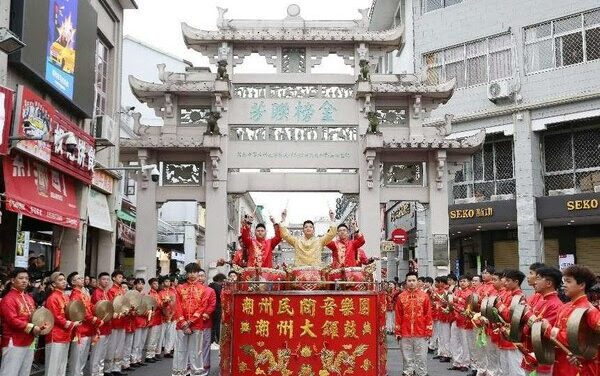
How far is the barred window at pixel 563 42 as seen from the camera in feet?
72.4

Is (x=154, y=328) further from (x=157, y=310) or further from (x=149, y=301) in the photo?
(x=149, y=301)

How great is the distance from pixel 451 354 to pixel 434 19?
16279mm

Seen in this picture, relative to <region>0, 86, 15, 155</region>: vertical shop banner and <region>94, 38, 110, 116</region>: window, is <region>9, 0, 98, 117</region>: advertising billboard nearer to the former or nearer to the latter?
<region>0, 86, 15, 155</region>: vertical shop banner

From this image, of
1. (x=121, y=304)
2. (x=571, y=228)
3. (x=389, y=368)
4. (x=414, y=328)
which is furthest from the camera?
(x=571, y=228)

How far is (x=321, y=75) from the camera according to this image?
19609 mm

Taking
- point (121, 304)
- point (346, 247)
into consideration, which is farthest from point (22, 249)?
point (346, 247)

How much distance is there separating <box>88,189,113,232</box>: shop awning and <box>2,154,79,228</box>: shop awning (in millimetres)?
1205

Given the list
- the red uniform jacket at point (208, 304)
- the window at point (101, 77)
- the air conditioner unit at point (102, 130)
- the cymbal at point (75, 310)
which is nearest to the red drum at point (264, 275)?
the red uniform jacket at point (208, 304)

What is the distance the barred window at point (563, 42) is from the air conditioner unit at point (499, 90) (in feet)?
3.43

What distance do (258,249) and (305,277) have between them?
1.73 metres

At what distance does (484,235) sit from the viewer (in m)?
26.4

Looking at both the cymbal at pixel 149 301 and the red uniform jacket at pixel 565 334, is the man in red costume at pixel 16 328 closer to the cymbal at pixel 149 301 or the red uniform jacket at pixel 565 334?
the cymbal at pixel 149 301

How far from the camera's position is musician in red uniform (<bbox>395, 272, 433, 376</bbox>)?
37.2 ft

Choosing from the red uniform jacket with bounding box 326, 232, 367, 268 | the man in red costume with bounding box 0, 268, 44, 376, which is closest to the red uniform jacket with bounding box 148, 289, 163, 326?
the red uniform jacket with bounding box 326, 232, 367, 268
